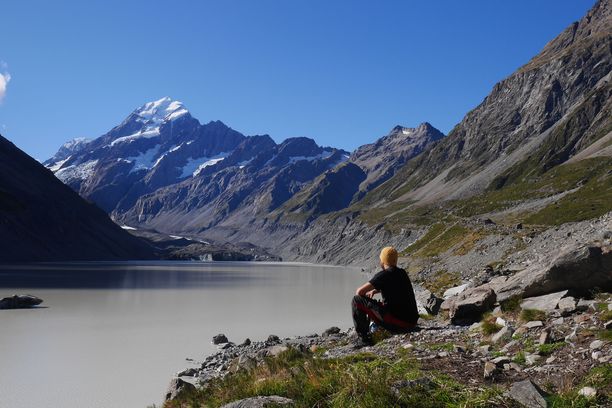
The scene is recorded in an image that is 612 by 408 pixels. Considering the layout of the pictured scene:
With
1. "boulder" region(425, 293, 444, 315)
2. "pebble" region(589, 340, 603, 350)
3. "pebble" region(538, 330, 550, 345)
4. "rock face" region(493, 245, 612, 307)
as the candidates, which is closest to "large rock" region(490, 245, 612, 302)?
"rock face" region(493, 245, 612, 307)

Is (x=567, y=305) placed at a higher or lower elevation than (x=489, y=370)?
higher

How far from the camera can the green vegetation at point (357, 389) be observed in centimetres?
830

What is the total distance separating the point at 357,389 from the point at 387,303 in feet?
25.0

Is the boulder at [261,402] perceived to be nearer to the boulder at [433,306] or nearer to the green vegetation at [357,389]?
the green vegetation at [357,389]

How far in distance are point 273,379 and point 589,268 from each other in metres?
12.3

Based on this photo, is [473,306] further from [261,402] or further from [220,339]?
[220,339]

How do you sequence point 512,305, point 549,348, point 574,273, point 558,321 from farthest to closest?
point 512,305
point 574,273
point 558,321
point 549,348

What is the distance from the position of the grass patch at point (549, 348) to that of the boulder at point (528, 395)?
10.3 ft

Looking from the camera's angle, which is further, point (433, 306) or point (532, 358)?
point (433, 306)

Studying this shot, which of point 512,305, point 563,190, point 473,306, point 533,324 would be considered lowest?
point 533,324

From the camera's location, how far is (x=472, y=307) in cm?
1911

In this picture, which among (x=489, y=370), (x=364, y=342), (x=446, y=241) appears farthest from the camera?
(x=446, y=241)

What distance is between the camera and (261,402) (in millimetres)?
9328

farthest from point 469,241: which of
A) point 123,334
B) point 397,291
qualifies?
point 397,291
